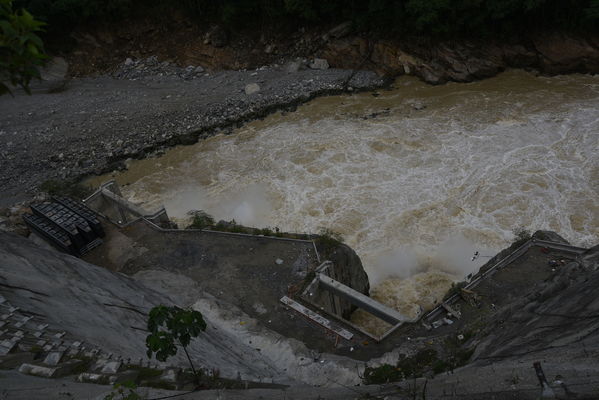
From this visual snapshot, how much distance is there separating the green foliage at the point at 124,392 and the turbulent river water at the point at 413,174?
8440 millimetres

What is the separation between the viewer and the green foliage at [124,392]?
140 inches

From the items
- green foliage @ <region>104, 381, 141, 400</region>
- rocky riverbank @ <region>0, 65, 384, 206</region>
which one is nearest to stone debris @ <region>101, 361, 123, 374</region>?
green foliage @ <region>104, 381, 141, 400</region>

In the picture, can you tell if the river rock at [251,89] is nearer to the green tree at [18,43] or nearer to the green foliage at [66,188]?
the green foliage at [66,188]

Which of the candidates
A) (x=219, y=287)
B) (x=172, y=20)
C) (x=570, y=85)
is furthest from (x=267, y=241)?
(x=172, y=20)

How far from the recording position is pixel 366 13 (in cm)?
2266

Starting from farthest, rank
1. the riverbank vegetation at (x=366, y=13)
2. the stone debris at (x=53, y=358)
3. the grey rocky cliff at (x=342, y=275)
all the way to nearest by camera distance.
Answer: the riverbank vegetation at (x=366, y=13) < the grey rocky cliff at (x=342, y=275) < the stone debris at (x=53, y=358)

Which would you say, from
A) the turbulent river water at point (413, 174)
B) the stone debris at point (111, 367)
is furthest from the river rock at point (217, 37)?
the stone debris at point (111, 367)

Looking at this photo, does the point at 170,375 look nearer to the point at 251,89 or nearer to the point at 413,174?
the point at 413,174

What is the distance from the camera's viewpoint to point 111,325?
5367 mm

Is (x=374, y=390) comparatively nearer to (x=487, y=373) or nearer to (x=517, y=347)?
(x=487, y=373)

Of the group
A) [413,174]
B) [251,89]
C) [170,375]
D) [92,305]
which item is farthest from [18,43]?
[251,89]

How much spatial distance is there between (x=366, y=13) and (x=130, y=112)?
12712 mm

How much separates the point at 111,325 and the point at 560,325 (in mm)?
5131

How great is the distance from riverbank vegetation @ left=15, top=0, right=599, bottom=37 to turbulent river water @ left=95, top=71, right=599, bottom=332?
2863 millimetres
